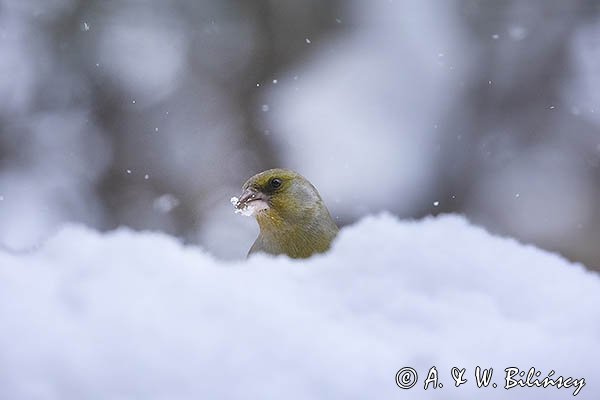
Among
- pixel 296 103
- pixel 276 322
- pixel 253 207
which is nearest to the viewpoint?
pixel 276 322

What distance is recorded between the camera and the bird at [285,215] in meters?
1.33

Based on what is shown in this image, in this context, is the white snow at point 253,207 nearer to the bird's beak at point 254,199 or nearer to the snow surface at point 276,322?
the bird's beak at point 254,199

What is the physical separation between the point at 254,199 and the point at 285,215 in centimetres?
7

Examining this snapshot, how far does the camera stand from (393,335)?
0.54 meters

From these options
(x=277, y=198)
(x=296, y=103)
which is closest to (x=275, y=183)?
(x=277, y=198)

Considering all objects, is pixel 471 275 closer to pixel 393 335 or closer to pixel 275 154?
pixel 393 335

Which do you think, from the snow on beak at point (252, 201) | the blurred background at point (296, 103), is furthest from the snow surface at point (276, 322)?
the blurred background at point (296, 103)

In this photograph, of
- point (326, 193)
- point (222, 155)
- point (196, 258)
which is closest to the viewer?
point (196, 258)

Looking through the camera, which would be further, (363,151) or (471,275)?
(363,151)

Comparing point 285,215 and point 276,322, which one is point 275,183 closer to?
point 285,215

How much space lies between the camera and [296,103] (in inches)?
89.7

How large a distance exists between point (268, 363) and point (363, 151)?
5.70 ft

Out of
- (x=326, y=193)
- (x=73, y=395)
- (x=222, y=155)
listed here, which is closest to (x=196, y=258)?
(x=73, y=395)

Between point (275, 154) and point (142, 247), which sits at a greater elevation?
point (275, 154)
